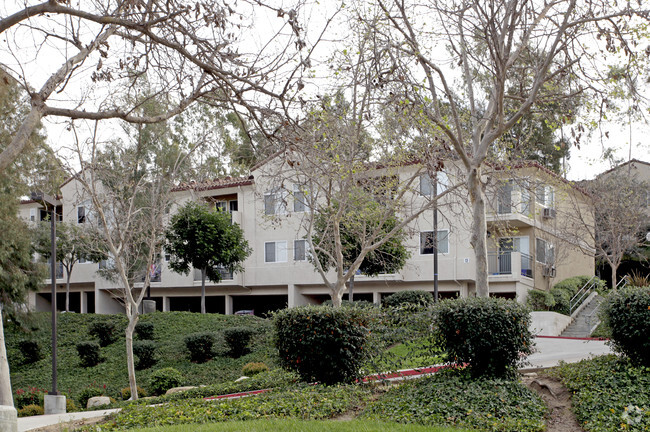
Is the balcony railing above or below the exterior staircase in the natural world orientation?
above

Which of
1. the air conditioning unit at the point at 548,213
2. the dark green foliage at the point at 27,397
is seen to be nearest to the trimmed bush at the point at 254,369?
the dark green foliage at the point at 27,397

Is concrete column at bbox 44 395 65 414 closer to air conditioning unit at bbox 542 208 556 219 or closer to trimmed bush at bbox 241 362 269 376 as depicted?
trimmed bush at bbox 241 362 269 376

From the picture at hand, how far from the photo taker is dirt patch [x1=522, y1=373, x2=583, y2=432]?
8891mm

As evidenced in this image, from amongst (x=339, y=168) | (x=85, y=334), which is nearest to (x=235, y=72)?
(x=339, y=168)

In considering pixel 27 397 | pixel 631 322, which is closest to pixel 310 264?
pixel 27 397

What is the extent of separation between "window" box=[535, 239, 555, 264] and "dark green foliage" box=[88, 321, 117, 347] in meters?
20.1

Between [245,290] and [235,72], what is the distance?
28.3 metres

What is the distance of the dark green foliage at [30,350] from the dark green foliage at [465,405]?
2226 cm

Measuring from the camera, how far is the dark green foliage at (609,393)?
8.24 meters

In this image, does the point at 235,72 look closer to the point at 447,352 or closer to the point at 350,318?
the point at 350,318

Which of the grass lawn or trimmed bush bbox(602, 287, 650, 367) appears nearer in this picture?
the grass lawn

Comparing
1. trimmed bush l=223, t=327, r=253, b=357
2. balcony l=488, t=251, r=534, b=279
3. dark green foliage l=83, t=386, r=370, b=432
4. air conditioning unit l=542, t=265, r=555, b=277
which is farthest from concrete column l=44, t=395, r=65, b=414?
air conditioning unit l=542, t=265, r=555, b=277

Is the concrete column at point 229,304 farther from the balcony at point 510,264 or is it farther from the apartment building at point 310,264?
the balcony at point 510,264

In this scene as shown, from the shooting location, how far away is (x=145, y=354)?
2472cm
